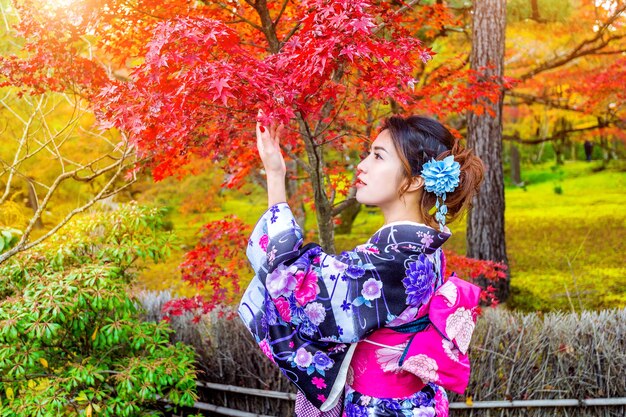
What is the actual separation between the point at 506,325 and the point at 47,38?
3116 millimetres

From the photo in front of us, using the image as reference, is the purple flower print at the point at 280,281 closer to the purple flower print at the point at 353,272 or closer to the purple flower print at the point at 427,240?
the purple flower print at the point at 353,272

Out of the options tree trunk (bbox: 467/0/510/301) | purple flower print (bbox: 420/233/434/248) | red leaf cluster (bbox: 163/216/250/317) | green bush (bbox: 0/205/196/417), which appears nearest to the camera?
purple flower print (bbox: 420/233/434/248)

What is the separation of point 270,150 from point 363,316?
579 mm

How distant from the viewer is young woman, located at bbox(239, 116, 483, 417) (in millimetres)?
1743

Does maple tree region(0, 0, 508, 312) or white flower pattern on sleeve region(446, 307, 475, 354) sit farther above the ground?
maple tree region(0, 0, 508, 312)

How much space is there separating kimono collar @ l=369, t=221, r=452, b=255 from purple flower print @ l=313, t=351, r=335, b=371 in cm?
39

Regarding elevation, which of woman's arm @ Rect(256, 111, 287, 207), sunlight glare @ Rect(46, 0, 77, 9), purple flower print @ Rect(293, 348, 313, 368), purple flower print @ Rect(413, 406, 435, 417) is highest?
sunlight glare @ Rect(46, 0, 77, 9)

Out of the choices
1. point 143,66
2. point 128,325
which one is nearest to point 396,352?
point 143,66

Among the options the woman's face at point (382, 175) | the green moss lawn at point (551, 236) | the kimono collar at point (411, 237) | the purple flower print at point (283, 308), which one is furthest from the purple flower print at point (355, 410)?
the green moss lawn at point (551, 236)

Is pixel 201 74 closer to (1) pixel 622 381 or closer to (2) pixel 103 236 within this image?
(2) pixel 103 236

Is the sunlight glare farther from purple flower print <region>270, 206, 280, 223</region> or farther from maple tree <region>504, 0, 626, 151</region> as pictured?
maple tree <region>504, 0, 626, 151</region>

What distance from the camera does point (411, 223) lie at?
186 centimetres

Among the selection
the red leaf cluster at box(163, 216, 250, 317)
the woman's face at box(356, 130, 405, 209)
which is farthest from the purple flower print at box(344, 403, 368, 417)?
the red leaf cluster at box(163, 216, 250, 317)

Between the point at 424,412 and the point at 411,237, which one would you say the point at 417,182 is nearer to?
the point at 411,237
